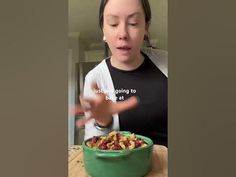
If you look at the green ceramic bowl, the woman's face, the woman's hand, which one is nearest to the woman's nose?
the woman's face

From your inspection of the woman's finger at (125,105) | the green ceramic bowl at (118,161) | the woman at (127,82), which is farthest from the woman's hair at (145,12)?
the green ceramic bowl at (118,161)

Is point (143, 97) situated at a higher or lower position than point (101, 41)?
lower

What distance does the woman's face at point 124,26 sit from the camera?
2.06 feet

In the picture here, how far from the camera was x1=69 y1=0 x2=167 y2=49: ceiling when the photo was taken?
0.62 m

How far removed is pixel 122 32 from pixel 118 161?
280mm

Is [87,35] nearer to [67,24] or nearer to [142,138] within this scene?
[67,24]

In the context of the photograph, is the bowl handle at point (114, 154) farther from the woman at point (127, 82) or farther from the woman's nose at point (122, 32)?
the woman's nose at point (122, 32)

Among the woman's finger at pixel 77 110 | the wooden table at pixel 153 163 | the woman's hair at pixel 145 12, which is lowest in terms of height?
the wooden table at pixel 153 163

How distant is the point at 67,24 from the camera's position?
0.65m

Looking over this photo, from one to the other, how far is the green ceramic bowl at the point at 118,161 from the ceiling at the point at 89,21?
0.23m

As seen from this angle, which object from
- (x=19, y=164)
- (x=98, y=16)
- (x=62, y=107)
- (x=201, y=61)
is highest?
(x=98, y=16)

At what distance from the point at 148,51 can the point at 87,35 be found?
0.14 metres

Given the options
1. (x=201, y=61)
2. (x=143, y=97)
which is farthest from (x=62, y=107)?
(x=201, y=61)

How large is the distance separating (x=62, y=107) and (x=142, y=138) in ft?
0.64
